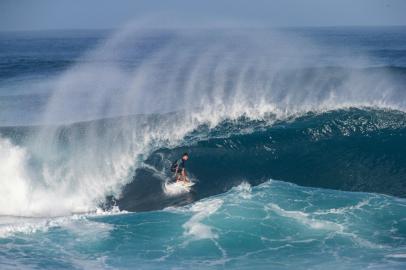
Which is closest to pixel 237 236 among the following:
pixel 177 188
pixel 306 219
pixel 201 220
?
pixel 201 220

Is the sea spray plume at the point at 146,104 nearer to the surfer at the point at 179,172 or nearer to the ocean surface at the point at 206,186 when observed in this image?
the ocean surface at the point at 206,186

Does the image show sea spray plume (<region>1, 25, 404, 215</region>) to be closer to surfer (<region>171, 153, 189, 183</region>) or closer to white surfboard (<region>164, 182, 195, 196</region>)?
white surfboard (<region>164, 182, 195, 196</region>)

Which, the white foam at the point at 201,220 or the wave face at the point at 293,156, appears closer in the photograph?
the white foam at the point at 201,220

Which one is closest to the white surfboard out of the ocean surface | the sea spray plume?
the ocean surface

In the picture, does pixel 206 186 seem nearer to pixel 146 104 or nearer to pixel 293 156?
pixel 293 156

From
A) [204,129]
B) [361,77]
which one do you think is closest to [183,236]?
[204,129]

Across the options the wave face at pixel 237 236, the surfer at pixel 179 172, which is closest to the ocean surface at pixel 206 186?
the wave face at pixel 237 236
